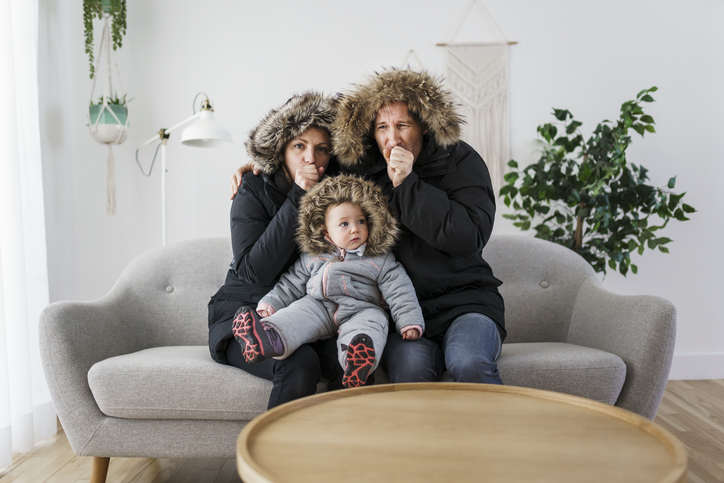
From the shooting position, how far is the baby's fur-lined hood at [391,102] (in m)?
1.59

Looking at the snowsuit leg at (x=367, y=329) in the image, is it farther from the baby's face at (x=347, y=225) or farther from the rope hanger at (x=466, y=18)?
the rope hanger at (x=466, y=18)

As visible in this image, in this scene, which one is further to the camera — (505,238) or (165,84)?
(165,84)

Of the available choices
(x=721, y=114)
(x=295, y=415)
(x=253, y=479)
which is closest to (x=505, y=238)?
(x=295, y=415)

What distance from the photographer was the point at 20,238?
1.96 metres

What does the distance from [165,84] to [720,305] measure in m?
3.39

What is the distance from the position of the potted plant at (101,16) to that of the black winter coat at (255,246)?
154 cm

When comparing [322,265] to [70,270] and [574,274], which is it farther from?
[70,270]

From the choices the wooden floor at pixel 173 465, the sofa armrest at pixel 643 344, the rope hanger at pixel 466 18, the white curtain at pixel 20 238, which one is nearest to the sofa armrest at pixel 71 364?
the wooden floor at pixel 173 465

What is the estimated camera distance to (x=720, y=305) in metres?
2.96

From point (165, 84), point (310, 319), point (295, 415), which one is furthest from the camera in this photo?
point (165, 84)

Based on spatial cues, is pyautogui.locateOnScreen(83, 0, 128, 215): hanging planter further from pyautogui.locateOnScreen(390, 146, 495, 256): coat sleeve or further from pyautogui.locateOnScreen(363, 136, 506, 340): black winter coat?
pyautogui.locateOnScreen(390, 146, 495, 256): coat sleeve

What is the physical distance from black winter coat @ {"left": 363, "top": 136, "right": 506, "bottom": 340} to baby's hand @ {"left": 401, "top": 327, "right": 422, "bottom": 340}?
9cm

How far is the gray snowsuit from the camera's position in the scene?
1.49m

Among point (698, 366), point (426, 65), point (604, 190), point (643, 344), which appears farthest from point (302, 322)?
point (698, 366)
